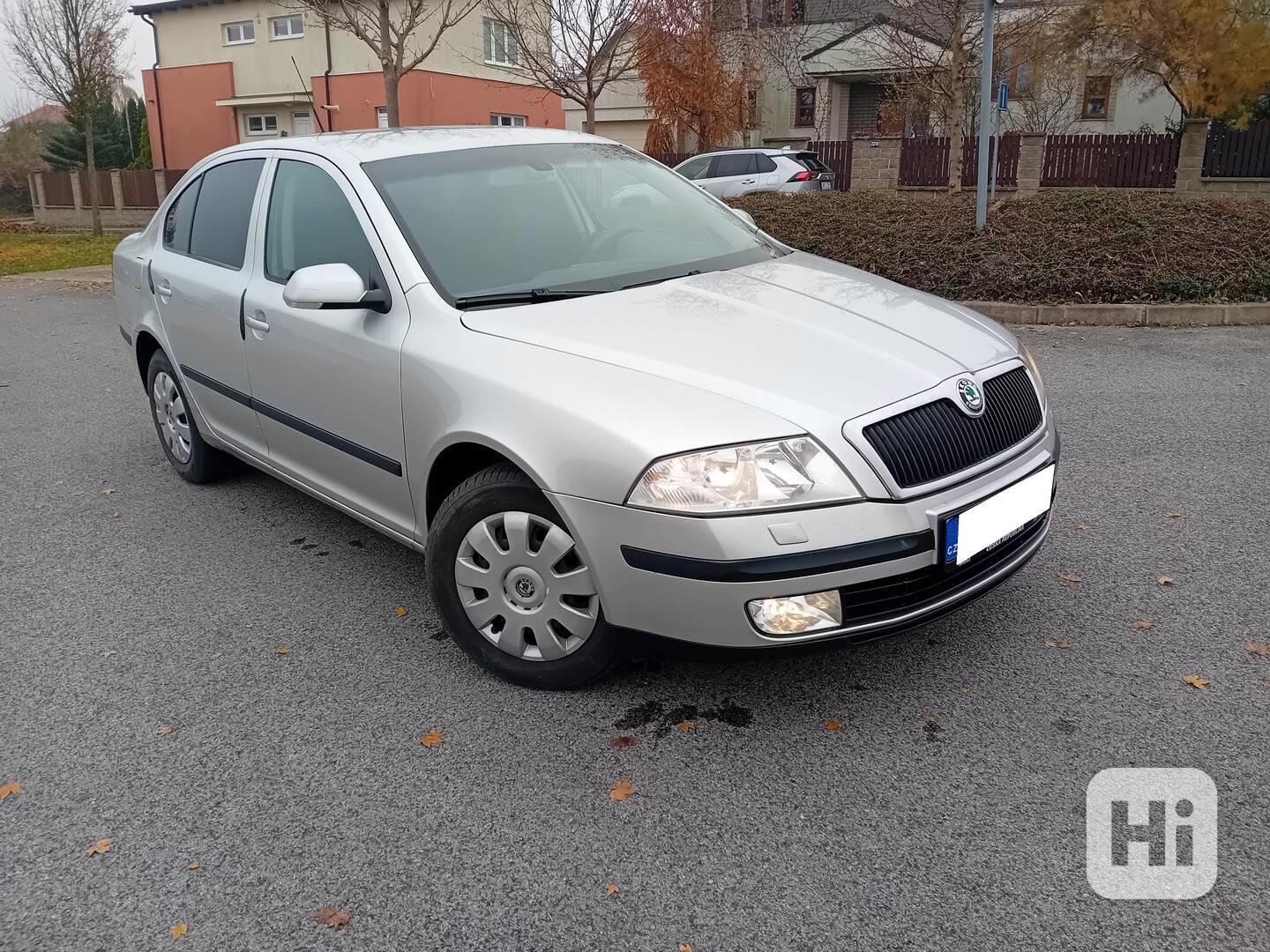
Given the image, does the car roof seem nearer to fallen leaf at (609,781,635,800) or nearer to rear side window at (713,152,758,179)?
fallen leaf at (609,781,635,800)

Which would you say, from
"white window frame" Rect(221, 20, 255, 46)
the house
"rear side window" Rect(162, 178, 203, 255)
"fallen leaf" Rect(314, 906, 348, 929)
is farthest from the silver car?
"white window frame" Rect(221, 20, 255, 46)

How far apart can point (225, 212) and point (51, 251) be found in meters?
20.0

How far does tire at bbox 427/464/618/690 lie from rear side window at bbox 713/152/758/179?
1757 centimetres

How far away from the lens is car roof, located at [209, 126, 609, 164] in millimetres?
3998

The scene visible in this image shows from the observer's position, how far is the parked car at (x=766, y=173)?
63.5 feet

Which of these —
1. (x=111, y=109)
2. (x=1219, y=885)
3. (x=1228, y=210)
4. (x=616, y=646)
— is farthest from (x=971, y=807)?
(x=111, y=109)

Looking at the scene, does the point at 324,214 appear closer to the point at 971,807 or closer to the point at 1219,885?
the point at 971,807

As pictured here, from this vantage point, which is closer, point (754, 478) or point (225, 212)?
point (754, 478)

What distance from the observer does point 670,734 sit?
2.99 metres

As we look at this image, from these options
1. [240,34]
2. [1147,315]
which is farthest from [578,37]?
[240,34]

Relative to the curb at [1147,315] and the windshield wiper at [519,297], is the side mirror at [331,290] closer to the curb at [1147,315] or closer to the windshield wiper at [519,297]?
the windshield wiper at [519,297]

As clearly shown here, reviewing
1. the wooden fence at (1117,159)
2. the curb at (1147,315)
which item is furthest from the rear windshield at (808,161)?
the curb at (1147,315)

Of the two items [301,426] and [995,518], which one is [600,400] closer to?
[995,518]

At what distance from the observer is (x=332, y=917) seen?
2314 millimetres
